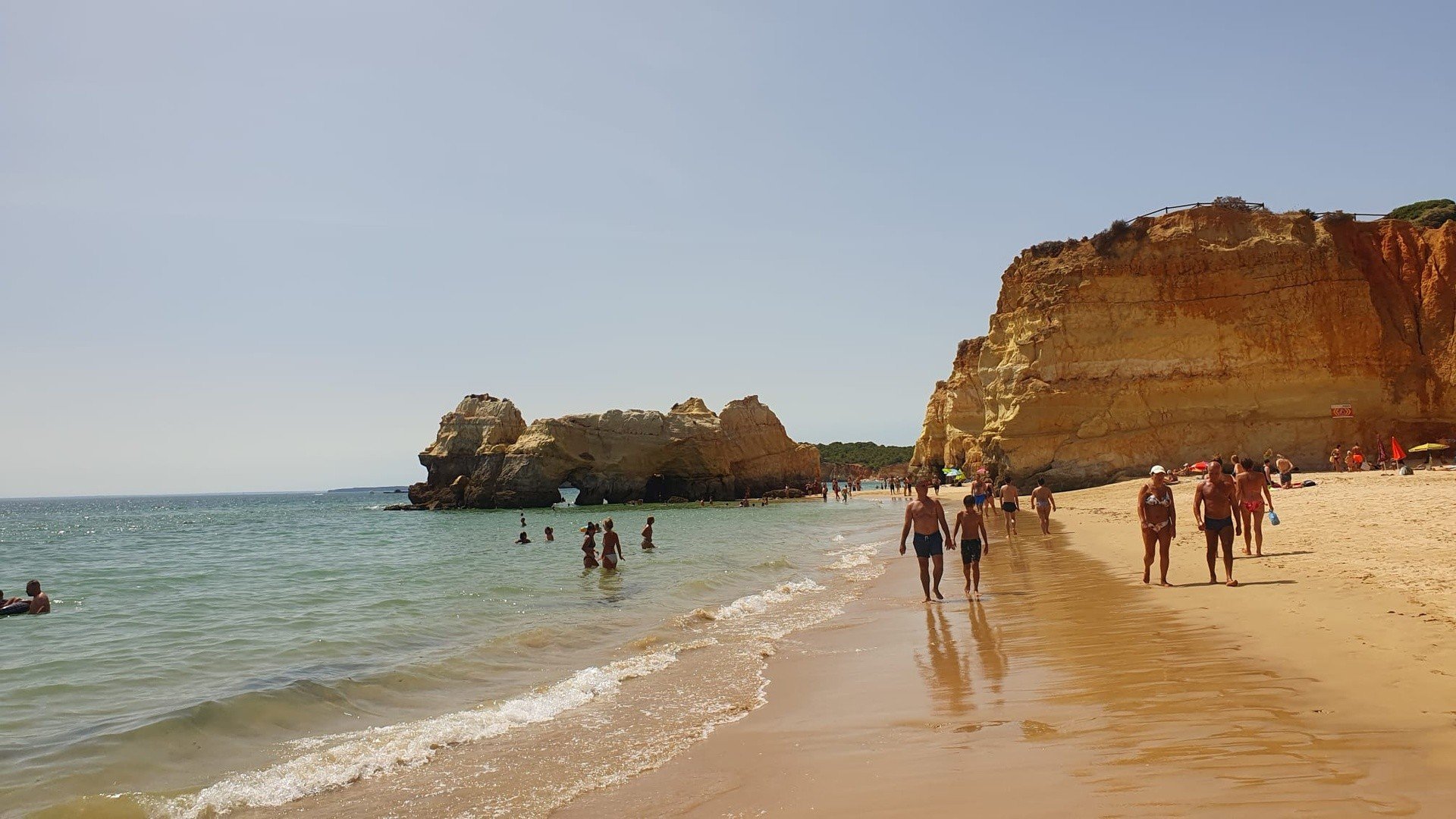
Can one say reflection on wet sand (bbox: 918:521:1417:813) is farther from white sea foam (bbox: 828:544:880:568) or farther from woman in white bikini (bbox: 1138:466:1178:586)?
white sea foam (bbox: 828:544:880:568)

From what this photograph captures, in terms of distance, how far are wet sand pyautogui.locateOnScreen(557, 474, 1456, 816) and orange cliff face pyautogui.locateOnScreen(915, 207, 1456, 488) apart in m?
26.2

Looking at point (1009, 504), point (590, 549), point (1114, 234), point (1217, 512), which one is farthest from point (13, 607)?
point (1114, 234)

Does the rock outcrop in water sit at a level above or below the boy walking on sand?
above

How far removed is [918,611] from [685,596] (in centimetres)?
461

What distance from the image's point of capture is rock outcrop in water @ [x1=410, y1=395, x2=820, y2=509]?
176 ft

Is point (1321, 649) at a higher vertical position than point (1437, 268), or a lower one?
lower

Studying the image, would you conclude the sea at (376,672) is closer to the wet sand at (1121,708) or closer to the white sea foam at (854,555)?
the white sea foam at (854,555)

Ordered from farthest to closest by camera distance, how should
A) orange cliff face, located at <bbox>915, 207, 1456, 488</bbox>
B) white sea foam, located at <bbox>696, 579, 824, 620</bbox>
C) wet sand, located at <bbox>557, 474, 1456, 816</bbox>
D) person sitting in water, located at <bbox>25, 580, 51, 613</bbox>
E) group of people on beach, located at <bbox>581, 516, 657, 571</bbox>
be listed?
1. orange cliff face, located at <bbox>915, 207, 1456, 488</bbox>
2. group of people on beach, located at <bbox>581, 516, 657, 571</bbox>
3. person sitting in water, located at <bbox>25, 580, 51, 613</bbox>
4. white sea foam, located at <bbox>696, 579, 824, 620</bbox>
5. wet sand, located at <bbox>557, 474, 1456, 816</bbox>

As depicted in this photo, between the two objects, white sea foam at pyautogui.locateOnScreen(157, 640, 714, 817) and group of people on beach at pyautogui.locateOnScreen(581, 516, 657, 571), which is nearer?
white sea foam at pyautogui.locateOnScreen(157, 640, 714, 817)

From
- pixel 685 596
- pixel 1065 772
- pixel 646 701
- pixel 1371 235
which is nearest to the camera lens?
pixel 1065 772

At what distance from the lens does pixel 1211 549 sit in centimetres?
980

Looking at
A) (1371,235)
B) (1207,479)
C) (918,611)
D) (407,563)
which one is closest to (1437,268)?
(1371,235)

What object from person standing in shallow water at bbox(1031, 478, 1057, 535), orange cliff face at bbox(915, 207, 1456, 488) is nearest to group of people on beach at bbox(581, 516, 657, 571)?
person standing in shallow water at bbox(1031, 478, 1057, 535)

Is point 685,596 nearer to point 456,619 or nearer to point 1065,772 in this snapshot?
point 456,619
